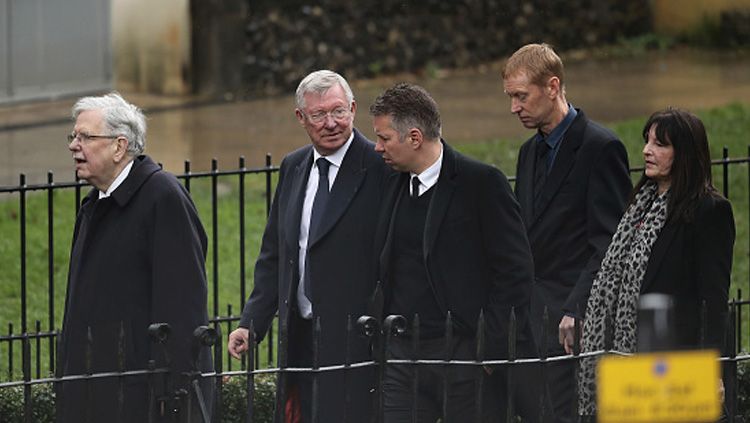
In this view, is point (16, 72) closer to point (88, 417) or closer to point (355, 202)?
point (355, 202)

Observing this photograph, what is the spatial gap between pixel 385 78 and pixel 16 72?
3.87 metres

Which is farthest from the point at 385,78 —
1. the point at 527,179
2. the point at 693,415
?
the point at 693,415

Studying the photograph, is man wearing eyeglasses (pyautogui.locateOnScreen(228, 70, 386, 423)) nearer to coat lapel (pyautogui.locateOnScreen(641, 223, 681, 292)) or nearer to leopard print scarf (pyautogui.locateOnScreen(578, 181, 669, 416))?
leopard print scarf (pyautogui.locateOnScreen(578, 181, 669, 416))

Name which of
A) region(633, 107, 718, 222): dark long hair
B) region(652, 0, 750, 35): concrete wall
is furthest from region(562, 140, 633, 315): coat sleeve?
region(652, 0, 750, 35): concrete wall

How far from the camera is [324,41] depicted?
1841 centimetres

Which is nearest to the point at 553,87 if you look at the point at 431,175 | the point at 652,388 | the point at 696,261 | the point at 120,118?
the point at 431,175

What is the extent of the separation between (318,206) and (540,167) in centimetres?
90

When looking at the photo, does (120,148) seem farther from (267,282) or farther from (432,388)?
(432,388)

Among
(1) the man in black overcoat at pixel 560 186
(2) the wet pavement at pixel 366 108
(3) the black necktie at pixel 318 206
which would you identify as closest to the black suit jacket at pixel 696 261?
(1) the man in black overcoat at pixel 560 186

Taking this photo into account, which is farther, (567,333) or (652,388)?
(567,333)

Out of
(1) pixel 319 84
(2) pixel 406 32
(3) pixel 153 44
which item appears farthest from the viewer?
(2) pixel 406 32

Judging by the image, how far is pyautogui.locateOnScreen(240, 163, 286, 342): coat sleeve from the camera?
21.1 feet

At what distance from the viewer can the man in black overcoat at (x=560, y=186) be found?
21.1 feet

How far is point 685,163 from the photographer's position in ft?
19.2
